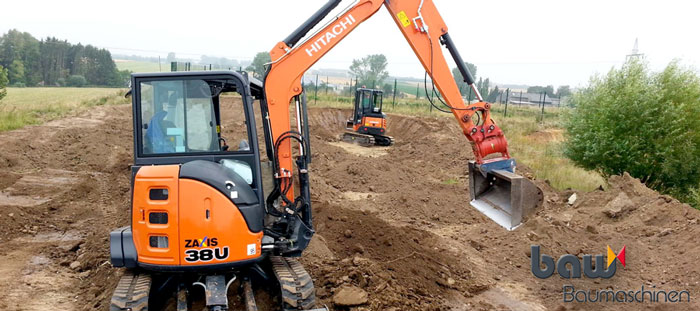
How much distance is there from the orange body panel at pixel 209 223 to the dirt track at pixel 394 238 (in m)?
1.41

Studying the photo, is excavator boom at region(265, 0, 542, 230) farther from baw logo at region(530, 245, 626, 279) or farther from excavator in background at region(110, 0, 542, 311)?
baw logo at region(530, 245, 626, 279)

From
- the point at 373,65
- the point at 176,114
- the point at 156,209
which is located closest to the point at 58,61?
the point at 373,65

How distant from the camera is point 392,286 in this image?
614 centimetres

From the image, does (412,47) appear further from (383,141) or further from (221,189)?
(383,141)

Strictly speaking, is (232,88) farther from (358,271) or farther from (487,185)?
(487,185)

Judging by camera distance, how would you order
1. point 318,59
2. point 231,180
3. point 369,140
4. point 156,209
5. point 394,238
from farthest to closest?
Result: point 369,140
point 394,238
point 318,59
point 231,180
point 156,209

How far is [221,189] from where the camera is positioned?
486 centimetres

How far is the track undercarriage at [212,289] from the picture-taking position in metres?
4.81

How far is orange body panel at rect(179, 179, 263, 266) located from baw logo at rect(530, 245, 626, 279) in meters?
5.01

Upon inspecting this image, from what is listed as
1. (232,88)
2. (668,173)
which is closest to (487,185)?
(232,88)

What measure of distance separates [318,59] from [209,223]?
227 centimetres

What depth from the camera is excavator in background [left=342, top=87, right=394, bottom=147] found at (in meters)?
26.4

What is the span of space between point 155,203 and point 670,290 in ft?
22.0

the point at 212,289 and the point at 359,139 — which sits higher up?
the point at 212,289
